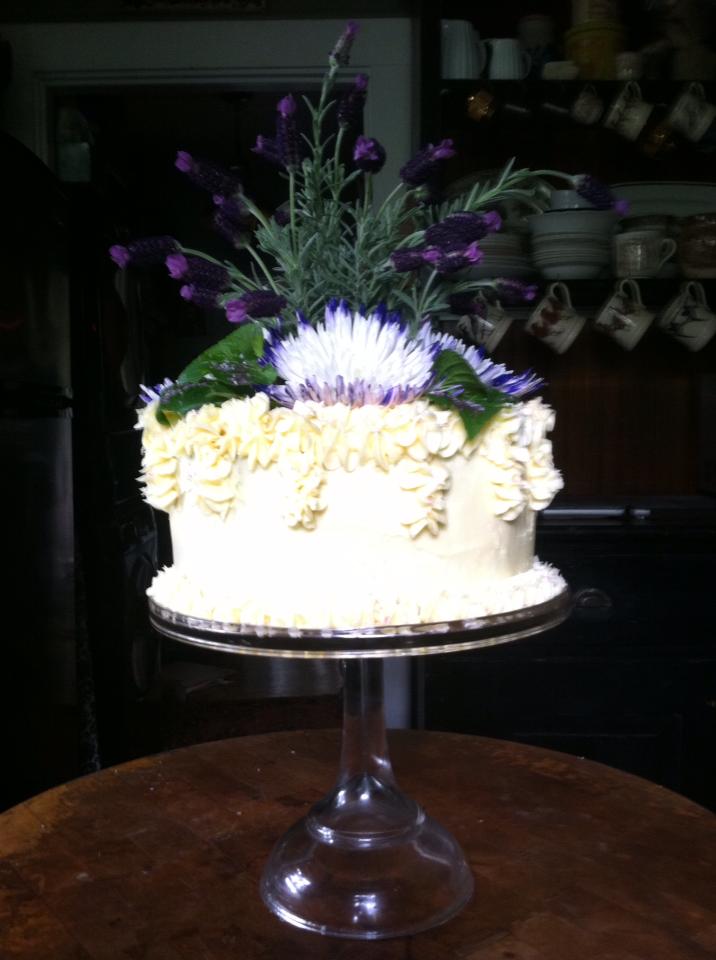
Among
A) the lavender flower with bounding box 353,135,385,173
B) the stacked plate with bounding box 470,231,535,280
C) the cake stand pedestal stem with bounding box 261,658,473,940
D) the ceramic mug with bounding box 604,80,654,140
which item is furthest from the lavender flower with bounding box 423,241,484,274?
the ceramic mug with bounding box 604,80,654,140

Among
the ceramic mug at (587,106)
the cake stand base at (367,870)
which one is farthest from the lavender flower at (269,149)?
the ceramic mug at (587,106)

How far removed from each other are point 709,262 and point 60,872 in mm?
1737

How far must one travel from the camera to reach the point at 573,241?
2043 millimetres

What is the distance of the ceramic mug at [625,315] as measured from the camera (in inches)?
82.8

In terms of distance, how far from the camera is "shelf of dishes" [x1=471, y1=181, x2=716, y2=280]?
6.69ft

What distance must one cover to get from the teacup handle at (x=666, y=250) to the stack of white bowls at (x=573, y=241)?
111 mm

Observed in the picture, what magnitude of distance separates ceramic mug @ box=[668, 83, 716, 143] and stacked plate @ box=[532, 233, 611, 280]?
1.03 feet

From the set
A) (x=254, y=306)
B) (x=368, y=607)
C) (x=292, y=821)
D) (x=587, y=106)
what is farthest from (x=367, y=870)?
(x=587, y=106)

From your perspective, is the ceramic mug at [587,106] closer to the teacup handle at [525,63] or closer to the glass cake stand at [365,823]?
the teacup handle at [525,63]

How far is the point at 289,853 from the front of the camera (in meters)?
1.01

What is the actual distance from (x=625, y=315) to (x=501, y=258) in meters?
0.31

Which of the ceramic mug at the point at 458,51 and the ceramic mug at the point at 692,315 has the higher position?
the ceramic mug at the point at 458,51

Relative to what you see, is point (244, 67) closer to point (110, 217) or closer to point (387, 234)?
point (110, 217)

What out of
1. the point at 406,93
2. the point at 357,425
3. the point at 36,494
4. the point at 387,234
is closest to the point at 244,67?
the point at 406,93
